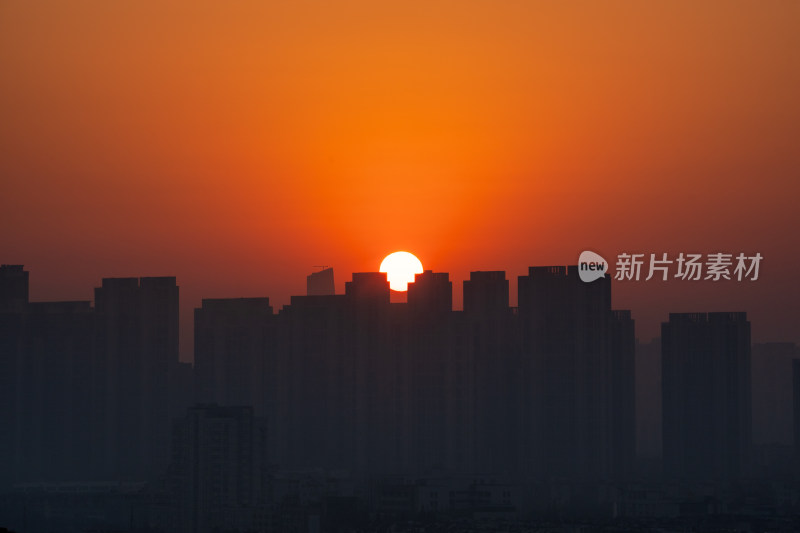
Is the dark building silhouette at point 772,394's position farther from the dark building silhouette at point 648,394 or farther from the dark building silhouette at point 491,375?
the dark building silhouette at point 491,375

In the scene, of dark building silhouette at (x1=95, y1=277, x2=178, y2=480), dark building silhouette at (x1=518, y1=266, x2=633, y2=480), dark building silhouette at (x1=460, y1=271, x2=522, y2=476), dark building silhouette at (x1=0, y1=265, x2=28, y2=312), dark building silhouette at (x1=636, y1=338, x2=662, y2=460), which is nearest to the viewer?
dark building silhouette at (x1=518, y1=266, x2=633, y2=480)

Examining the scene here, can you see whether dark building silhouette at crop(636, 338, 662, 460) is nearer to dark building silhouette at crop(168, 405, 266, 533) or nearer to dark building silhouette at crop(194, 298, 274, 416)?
dark building silhouette at crop(194, 298, 274, 416)

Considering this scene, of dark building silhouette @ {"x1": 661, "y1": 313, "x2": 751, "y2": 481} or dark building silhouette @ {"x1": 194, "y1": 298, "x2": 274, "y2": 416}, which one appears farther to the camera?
dark building silhouette @ {"x1": 194, "y1": 298, "x2": 274, "y2": 416}

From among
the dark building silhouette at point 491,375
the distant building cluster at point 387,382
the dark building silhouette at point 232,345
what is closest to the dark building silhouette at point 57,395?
the distant building cluster at point 387,382

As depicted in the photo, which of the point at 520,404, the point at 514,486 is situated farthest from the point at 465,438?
the point at 514,486

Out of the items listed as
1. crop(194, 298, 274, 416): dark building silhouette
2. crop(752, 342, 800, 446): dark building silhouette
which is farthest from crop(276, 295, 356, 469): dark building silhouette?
crop(752, 342, 800, 446): dark building silhouette

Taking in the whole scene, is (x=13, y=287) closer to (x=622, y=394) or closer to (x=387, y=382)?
(x=387, y=382)

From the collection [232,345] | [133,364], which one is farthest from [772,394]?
[133,364]
